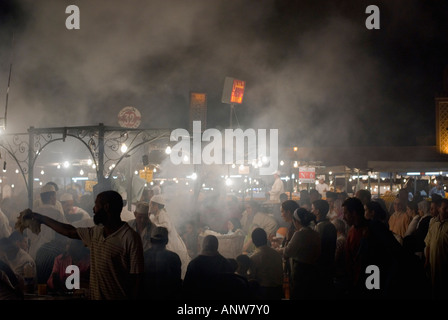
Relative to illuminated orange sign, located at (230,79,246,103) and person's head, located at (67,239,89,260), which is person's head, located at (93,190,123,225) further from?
illuminated orange sign, located at (230,79,246,103)

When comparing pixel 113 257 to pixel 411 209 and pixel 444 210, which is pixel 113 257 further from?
pixel 411 209

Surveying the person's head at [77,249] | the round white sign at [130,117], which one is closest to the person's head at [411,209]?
the person's head at [77,249]

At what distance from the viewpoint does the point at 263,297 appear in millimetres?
3824

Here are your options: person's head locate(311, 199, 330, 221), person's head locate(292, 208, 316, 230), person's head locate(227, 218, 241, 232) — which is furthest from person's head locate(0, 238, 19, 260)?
person's head locate(227, 218, 241, 232)

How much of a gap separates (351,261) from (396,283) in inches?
16.8

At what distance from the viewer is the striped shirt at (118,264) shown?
7.85 feet

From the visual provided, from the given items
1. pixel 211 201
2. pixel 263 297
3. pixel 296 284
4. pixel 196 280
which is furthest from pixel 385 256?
pixel 211 201

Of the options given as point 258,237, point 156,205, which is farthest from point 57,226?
point 156,205

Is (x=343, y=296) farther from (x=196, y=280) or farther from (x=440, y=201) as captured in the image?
(x=440, y=201)

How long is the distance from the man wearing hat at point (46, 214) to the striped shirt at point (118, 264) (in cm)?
270

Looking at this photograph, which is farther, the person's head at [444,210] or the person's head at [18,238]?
the person's head at [444,210]

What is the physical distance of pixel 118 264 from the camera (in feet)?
7.88

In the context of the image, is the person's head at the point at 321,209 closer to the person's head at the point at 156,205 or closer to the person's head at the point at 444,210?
the person's head at the point at 444,210

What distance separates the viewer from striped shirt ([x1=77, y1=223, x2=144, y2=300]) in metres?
2.39
